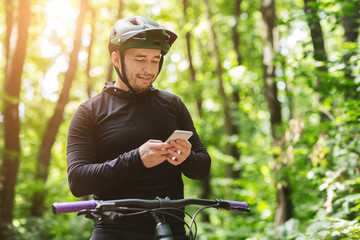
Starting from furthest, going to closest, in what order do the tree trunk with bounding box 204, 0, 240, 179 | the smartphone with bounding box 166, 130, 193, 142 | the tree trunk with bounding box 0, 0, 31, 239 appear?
the tree trunk with bounding box 204, 0, 240, 179
the tree trunk with bounding box 0, 0, 31, 239
the smartphone with bounding box 166, 130, 193, 142

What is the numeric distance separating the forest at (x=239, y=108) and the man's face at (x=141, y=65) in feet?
7.24

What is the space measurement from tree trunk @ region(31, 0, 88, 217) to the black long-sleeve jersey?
10180 mm

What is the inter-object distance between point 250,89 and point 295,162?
800cm

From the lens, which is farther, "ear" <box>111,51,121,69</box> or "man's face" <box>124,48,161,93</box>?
"ear" <box>111,51,121,69</box>

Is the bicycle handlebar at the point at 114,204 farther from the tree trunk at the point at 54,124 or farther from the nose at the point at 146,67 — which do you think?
the tree trunk at the point at 54,124

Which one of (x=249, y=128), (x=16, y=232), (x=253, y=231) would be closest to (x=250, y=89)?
(x=249, y=128)

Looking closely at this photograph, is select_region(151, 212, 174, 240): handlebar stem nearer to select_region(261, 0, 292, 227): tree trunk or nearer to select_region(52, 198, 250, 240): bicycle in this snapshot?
select_region(52, 198, 250, 240): bicycle

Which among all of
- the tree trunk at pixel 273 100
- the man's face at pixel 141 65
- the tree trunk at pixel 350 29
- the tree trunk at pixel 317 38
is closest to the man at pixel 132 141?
the man's face at pixel 141 65

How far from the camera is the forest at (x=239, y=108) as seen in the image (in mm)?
5871

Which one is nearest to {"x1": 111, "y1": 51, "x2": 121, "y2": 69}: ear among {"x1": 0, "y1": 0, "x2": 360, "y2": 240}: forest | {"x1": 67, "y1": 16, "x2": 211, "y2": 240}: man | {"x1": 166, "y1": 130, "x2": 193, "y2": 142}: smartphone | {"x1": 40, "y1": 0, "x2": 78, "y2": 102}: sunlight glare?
{"x1": 67, "y1": 16, "x2": 211, "y2": 240}: man

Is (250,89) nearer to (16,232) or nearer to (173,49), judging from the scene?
(173,49)

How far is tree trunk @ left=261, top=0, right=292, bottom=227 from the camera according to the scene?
819cm

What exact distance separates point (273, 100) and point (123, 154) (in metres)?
7.31

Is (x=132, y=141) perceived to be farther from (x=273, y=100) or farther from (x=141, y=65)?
(x=273, y=100)
